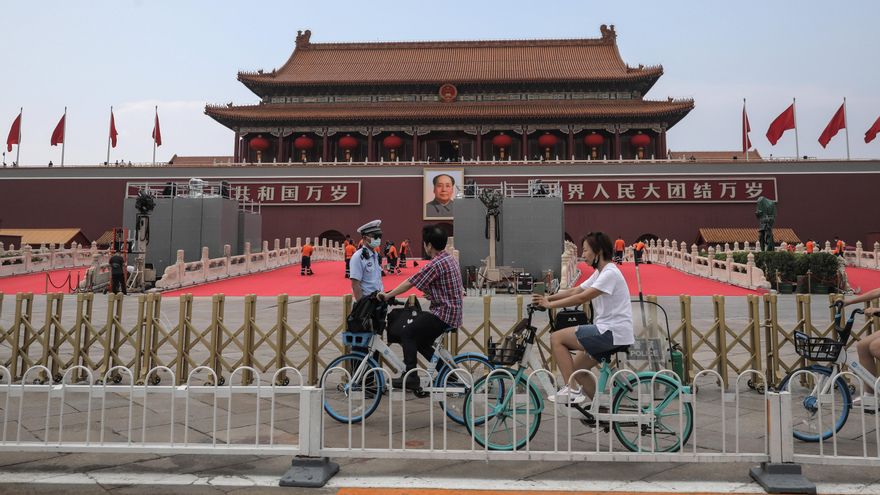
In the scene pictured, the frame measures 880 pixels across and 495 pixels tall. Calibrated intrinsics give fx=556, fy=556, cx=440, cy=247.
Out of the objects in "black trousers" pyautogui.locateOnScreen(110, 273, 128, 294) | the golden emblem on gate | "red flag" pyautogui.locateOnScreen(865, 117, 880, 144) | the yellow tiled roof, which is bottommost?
"black trousers" pyautogui.locateOnScreen(110, 273, 128, 294)

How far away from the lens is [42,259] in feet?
67.5

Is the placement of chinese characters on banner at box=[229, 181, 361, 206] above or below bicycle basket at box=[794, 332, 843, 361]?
above

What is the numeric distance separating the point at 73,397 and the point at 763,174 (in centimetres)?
3104

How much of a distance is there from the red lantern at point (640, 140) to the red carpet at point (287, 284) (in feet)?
56.4

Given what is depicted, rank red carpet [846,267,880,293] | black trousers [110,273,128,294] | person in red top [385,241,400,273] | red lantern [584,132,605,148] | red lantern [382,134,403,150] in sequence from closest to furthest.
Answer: black trousers [110,273,128,294] < red carpet [846,267,880,293] < person in red top [385,241,400,273] < red lantern [584,132,605,148] < red lantern [382,134,403,150]

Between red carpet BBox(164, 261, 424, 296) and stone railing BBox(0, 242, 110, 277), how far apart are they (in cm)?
418

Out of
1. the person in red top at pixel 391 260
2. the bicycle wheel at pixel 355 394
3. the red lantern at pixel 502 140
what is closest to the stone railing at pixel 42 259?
the person in red top at pixel 391 260

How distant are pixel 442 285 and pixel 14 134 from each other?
3402cm

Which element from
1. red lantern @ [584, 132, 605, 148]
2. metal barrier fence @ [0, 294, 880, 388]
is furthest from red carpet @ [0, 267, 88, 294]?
red lantern @ [584, 132, 605, 148]

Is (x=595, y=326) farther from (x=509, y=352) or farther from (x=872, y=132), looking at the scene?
(x=872, y=132)

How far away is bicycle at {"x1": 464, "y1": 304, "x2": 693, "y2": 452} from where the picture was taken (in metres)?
3.40

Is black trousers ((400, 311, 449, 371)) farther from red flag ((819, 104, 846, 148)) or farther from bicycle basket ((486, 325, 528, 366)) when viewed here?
red flag ((819, 104, 846, 148))

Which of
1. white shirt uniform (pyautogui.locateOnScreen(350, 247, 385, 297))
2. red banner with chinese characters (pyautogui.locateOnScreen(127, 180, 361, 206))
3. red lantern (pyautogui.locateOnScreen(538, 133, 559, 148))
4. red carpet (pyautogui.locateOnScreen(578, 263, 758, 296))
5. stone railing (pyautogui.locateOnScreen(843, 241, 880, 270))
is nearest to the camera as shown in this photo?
white shirt uniform (pyautogui.locateOnScreen(350, 247, 385, 297))

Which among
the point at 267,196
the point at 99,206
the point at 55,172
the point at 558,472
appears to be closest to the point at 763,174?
the point at 267,196
